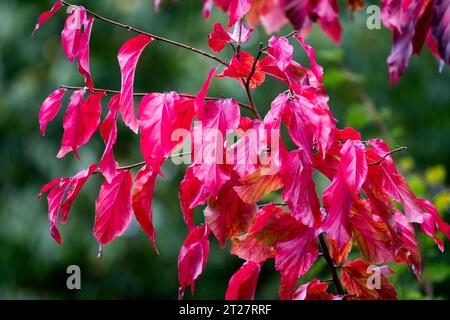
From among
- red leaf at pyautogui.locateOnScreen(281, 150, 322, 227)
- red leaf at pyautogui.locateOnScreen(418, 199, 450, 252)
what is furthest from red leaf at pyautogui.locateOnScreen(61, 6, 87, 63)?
red leaf at pyautogui.locateOnScreen(418, 199, 450, 252)

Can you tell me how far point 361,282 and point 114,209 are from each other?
438mm

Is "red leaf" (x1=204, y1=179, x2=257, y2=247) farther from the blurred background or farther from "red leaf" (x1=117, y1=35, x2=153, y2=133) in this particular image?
the blurred background

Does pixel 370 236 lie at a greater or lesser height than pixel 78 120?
lesser

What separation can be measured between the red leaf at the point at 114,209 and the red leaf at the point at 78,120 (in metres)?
0.08

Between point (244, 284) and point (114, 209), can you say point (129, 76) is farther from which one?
point (244, 284)

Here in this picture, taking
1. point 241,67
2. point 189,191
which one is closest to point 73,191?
point 189,191

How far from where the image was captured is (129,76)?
891mm

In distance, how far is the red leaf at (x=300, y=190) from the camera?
84 centimetres

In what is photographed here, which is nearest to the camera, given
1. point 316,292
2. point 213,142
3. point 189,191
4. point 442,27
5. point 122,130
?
point 442,27

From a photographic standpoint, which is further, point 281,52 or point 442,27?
point 281,52

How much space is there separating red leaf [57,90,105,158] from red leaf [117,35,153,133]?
0.30 ft

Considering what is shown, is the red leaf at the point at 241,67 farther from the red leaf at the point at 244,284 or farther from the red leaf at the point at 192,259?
the red leaf at the point at 244,284

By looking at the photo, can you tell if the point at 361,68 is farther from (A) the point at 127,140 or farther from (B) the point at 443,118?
(A) the point at 127,140

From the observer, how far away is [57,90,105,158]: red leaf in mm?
975
